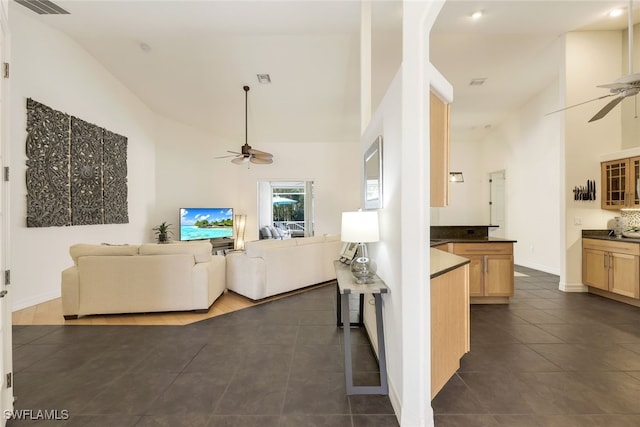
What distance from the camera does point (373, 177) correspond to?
104 inches

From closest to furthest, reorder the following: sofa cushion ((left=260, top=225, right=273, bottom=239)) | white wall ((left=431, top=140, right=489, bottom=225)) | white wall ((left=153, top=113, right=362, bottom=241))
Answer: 1. white wall ((left=153, top=113, right=362, bottom=241))
2. sofa cushion ((left=260, top=225, right=273, bottom=239))
3. white wall ((left=431, top=140, right=489, bottom=225))

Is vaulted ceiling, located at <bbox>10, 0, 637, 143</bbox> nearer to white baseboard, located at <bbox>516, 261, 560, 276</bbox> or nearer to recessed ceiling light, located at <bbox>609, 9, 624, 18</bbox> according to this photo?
recessed ceiling light, located at <bbox>609, 9, 624, 18</bbox>

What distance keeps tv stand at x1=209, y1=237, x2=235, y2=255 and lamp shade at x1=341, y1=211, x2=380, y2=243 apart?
5133 mm

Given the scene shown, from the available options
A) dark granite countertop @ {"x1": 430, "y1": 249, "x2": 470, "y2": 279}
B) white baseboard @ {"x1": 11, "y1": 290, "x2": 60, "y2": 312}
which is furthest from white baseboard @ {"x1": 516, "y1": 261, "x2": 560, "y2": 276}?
white baseboard @ {"x1": 11, "y1": 290, "x2": 60, "y2": 312}

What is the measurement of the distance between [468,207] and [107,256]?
8534mm

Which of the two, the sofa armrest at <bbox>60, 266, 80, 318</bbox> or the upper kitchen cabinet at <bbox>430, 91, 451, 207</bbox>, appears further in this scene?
the sofa armrest at <bbox>60, 266, 80, 318</bbox>

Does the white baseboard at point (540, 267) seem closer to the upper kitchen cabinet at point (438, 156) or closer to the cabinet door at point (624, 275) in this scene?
the cabinet door at point (624, 275)

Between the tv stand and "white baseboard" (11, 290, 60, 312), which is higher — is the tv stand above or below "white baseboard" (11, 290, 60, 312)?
above

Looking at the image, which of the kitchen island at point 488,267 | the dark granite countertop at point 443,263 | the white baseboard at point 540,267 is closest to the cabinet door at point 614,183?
the white baseboard at point 540,267

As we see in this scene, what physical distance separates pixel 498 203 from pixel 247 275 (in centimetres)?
689

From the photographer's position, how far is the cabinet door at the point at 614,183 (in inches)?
160

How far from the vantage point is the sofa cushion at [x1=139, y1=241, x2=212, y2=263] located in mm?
3480

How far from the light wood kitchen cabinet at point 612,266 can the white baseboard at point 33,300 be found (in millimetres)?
7786

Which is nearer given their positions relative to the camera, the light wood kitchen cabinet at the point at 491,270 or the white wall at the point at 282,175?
the light wood kitchen cabinet at the point at 491,270
